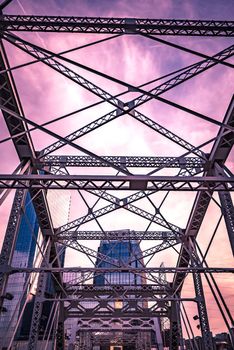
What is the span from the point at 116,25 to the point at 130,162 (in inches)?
285

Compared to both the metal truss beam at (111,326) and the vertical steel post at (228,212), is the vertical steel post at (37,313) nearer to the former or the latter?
the vertical steel post at (228,212)

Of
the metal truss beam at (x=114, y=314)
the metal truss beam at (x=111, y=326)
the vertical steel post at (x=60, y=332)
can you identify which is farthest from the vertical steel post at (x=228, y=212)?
the metal truss beam at (x=111, y=326)

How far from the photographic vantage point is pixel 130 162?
1638 centimetres

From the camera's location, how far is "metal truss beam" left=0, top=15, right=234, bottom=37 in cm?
1066

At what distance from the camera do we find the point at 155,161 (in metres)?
16.4

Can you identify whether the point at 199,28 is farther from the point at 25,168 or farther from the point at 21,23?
the point at 25,168

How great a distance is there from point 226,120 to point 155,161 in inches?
162

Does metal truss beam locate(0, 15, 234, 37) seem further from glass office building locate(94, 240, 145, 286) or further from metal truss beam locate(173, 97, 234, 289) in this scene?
glass office building locate(94, 240, 145, 286)

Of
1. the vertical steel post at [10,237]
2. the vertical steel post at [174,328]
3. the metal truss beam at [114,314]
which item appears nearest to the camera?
the vertical steel post at [10,237]

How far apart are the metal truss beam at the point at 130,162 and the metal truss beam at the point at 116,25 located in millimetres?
6829

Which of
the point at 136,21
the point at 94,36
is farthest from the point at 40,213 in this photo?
the point at 136,21

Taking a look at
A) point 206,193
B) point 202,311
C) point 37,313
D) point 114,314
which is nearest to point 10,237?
point 37,313

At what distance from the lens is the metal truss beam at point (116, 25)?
35.0ft

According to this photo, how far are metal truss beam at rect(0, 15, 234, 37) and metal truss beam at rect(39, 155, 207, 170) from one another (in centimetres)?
683
